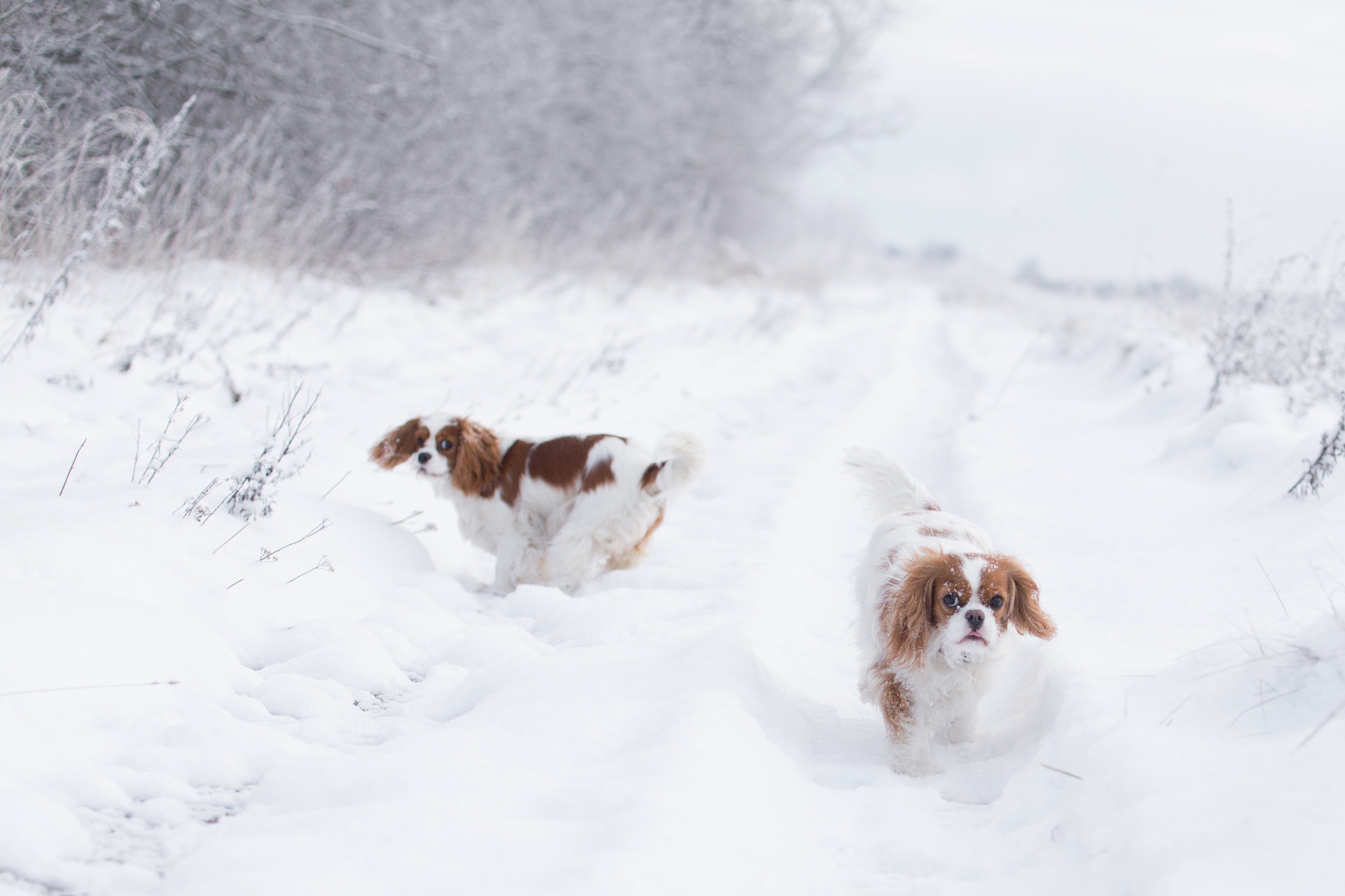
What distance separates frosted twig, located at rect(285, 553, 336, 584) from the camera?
11.2 feet

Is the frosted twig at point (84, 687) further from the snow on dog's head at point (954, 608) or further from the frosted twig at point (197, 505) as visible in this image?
the snow on dog's head at point (954, 608)

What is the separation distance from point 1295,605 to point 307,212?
8496mm

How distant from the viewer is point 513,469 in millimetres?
4570

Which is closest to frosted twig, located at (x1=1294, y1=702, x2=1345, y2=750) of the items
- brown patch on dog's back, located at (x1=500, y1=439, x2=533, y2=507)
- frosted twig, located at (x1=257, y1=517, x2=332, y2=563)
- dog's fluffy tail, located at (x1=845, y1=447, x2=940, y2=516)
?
dog's fluffy tail, located at (x1=845, y1=447, x2=940, y2=516)

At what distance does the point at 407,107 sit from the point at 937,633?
8722mm

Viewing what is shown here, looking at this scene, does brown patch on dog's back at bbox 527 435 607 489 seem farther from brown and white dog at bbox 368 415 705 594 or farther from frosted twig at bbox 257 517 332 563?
frosted twig at bbox 257 517 332 563

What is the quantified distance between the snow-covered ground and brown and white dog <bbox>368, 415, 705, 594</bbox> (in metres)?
0.26

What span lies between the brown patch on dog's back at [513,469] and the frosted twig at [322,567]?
104 cm

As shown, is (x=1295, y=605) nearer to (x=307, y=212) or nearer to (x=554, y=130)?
(x=307, y=212)

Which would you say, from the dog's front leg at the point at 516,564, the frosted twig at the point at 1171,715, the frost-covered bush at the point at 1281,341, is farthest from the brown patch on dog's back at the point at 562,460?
the frost-covered bush at the point at 1281,341

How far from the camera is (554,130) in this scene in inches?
565

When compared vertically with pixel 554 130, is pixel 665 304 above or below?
below

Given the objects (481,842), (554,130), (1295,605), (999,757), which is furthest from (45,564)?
(554,130)

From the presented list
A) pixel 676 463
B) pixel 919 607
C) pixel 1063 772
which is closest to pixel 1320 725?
pixel 1063 772
